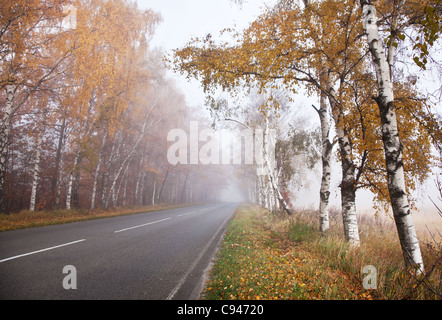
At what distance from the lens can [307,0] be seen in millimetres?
7125

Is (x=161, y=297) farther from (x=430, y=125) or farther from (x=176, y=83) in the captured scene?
(x=176, y=83)

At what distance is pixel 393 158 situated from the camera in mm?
3869

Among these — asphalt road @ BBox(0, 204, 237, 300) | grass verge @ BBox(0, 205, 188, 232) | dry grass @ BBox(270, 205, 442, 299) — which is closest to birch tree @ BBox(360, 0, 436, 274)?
dry grass @ BBox(270, 205, 442, 299)

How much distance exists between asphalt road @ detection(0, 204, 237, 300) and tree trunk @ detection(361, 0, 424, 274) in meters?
3.71

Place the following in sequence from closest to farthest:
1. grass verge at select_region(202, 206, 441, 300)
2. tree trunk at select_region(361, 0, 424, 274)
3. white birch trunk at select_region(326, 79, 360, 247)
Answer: grass verge at select_region(202, 206, 441, 300), tree trunk at select_region(361, 0, 424, 274), white birch trunk at select_region(326, 79, 360, 247)

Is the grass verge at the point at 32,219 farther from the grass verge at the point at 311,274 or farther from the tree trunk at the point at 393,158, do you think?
the tree trunk at the point at 393,158

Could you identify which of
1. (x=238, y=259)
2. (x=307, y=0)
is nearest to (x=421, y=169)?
(x=238, y=259)

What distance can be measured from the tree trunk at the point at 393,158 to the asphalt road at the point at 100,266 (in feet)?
12.2

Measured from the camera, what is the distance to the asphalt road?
3.50m

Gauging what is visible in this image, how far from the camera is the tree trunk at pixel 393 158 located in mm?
3645

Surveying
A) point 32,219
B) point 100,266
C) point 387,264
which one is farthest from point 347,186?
point 32,219

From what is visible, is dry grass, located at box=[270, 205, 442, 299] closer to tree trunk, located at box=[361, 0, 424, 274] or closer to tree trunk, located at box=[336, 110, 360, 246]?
tree trunk, located at box=[361, 0, 424, 274]

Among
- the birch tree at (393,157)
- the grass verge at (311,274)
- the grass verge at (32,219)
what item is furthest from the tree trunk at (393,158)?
the grass verge at (32,219)

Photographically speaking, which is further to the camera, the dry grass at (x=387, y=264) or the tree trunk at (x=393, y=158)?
the tree trunk at (x=393, y=158)
